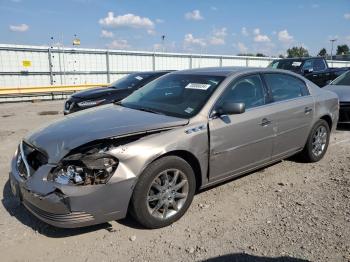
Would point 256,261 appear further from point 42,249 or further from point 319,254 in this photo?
point 42,249

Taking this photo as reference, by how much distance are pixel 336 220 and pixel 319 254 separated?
0.79 metres

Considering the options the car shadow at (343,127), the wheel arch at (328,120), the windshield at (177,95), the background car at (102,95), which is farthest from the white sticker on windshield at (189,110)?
the car shadow at (343,127)

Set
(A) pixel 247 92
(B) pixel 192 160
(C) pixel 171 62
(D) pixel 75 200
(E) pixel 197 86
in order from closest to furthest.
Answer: (D) pixel 75 200
(B) pixel 192 160
(E) pixel 197 86
(A) pixel 247 92
(C) pixel 171 62

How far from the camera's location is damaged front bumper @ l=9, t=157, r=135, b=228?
307 centimetres

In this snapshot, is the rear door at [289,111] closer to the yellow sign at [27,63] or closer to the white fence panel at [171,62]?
the yellow sign at [27,63]

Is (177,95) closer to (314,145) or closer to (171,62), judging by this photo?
(314,145)

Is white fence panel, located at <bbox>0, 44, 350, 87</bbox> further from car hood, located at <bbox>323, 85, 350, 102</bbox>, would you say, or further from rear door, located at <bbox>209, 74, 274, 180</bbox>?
rear door, located at <bbox>209, 74, 274, 180</bbox>

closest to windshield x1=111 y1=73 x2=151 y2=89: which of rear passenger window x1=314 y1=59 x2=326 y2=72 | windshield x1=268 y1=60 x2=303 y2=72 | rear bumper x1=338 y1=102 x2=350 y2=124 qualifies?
rear bumper x1=338 y1=102 x2=350 y2=124

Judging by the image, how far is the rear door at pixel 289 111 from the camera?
15.7 ft

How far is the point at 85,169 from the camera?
3.13 m

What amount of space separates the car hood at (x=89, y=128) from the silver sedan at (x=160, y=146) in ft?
0.04

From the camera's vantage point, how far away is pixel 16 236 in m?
3.47

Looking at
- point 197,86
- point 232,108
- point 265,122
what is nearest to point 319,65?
point 265,122

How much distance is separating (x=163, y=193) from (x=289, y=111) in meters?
2.38
